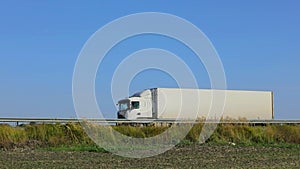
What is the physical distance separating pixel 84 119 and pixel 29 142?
9.32ft

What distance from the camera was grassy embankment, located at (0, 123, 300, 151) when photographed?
89.1ft

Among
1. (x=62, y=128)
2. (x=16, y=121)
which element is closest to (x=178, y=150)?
(x=62, y=128)

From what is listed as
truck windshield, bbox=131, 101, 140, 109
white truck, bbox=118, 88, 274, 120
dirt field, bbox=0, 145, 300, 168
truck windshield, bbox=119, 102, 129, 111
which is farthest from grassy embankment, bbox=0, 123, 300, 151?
truck windshield, bbox=119, 102, 129, 111

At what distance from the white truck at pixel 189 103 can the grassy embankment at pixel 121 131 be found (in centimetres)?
583

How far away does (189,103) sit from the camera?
44.7 m

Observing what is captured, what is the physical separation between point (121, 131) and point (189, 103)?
15.5 meters

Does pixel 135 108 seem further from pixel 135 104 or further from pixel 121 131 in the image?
pixel 121 131

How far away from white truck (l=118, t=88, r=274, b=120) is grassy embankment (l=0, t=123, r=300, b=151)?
19.1 ft

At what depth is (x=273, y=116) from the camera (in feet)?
171

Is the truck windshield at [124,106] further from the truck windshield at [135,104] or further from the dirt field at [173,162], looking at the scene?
the dirt field at [173,162]

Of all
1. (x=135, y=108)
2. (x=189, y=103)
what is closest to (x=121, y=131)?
(x=135, y=108)

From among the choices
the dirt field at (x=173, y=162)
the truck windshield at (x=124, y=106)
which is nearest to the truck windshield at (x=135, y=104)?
the truck windshield at (x=124, y=106)

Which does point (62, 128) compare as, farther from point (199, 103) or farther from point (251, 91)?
point (251, 91)

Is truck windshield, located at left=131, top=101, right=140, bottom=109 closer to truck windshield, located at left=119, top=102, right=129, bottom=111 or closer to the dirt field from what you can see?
truck windshield, located at left=119, top=102, right=129, bottom=111
